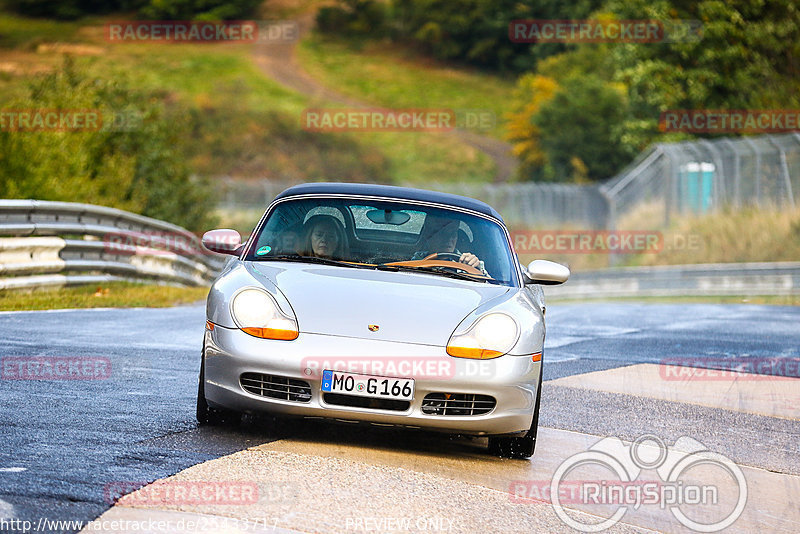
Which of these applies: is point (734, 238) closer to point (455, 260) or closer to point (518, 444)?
point (455, 260)

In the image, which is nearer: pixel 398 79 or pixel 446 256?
pixel 446 256

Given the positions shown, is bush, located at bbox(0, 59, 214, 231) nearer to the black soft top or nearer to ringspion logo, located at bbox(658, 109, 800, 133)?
the black soft top

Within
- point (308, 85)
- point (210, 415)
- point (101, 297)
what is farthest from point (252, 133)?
point (210, 415)

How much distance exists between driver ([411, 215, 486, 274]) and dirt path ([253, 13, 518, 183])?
73.0 metres

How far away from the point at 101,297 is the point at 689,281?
50.9 ft

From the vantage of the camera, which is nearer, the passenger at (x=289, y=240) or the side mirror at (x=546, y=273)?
the passenger at (x=289, y=240)

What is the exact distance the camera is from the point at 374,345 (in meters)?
6.32

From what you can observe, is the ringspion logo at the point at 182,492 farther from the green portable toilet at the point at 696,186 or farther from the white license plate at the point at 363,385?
the green portable toilet at the point at 696,186

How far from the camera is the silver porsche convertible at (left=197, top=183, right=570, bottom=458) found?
20.7ft

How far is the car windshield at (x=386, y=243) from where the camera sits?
737cm

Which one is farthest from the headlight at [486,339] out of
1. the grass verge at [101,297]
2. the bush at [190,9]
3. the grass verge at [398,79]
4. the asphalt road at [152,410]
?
the bush at [190,9]

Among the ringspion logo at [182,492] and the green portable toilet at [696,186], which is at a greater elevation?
the ringspion logo at [182,492]

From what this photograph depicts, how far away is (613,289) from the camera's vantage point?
29.8 m

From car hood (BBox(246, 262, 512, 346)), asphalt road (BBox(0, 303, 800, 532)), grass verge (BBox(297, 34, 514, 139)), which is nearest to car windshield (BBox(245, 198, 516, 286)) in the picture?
car hood (BBox(246, 262, 512, 346))
